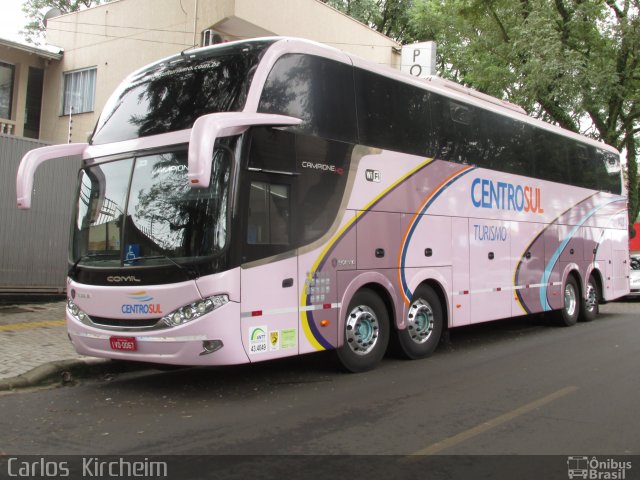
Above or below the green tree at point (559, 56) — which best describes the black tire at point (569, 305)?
below

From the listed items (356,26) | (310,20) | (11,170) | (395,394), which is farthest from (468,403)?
(356,26)

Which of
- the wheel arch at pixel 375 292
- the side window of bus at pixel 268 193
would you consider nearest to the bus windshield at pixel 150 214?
the side window of bus at pixel 268 193

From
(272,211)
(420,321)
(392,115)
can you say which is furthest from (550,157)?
(272,211)

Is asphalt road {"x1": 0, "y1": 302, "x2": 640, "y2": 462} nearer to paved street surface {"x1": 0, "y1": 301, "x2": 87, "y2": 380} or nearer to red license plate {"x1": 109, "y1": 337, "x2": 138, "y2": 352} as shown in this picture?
red license plate {"x1": 109, "y1": 337, "x2": 138, "y2": 352}

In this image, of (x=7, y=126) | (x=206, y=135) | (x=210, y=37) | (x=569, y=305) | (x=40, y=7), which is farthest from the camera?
(x=40, y=7)

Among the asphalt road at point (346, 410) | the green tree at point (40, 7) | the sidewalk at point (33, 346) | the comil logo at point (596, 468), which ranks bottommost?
the comil logo at point (596, 468)

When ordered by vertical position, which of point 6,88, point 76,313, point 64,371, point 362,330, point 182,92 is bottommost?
point 64,371

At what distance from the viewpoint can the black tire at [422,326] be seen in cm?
858

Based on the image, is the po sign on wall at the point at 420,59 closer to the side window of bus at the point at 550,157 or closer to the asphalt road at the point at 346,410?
the side window of bus at the point at 550,157

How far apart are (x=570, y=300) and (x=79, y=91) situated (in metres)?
14.8

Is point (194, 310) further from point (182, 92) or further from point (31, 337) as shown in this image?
point (31, 337)

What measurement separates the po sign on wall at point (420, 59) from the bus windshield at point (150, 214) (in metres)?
12.0

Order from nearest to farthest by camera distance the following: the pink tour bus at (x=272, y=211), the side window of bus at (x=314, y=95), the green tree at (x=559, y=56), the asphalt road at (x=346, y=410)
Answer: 1. the asphalt road at (x=346, y=410)
2. the pink tour bus at (x=272, y=211)
3. the side window of bus at (x=314, y=95)
4. the green tree at (x=559, y=56)

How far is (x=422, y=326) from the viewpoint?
8.90 meters
